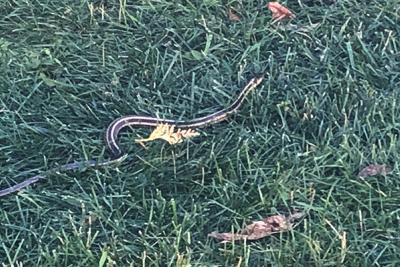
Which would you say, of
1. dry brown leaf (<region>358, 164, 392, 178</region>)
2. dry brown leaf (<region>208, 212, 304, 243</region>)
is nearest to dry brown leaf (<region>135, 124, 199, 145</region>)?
dry brown leaf (<region>208, 212, 304, 243</region>)

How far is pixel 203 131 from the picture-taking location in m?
4.57

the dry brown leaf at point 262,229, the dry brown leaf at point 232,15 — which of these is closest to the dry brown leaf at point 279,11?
the dry brown leaf at point 232,15

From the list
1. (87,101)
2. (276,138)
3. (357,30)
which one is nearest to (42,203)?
(87,101)

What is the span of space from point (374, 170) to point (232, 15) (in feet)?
4.88

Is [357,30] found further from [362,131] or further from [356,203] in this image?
[356,203]

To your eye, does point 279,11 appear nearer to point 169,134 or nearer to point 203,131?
point 203,131

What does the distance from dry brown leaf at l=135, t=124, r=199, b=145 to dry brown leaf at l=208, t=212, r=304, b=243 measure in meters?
0.62

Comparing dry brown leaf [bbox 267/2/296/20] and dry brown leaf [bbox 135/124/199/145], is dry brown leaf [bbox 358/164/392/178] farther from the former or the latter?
dry brown leaf [bbox 267/2/296/20]

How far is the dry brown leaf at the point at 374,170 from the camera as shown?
419cm

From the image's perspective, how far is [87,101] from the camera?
4.82 metres

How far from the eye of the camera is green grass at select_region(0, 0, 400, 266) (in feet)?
12.9

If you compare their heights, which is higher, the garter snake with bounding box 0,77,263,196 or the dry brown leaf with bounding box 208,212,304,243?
the dry brown leaf with bounding box 208,212,304,243

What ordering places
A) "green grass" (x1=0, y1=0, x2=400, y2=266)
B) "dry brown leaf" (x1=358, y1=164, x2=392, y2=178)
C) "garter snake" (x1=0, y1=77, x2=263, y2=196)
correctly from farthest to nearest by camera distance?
"garter snake" (x1=0, y1=77, x2=263, y2=196) < "dry brown leaf" (x1=358, y1=164, x2=392, y2=178) < "green grass" (x1=0, y1=0, x2=400, y2=266)

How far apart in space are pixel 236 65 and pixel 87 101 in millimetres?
781
